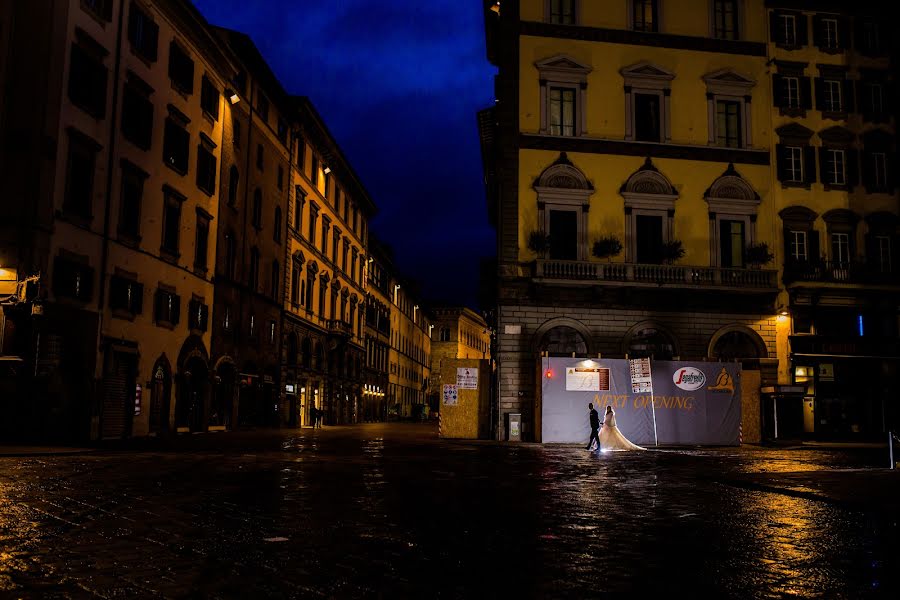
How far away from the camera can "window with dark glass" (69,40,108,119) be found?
2389 cm

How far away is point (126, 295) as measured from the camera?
27.1 meters

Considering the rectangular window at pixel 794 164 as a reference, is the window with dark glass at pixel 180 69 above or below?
above

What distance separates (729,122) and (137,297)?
24109 millimetres

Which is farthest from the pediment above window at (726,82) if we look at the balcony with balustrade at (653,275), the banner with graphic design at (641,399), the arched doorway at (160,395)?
the arched doorway at (160,395)

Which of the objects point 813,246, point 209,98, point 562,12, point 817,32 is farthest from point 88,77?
point 817,32

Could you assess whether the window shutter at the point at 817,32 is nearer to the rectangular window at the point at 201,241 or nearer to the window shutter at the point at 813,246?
the window shutter at the point at 813,246

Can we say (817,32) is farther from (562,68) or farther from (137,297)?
(137,297)

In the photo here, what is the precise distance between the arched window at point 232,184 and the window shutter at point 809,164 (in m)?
24.9

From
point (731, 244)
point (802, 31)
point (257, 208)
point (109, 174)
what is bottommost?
point (731, 244)

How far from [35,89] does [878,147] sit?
32.1 meters

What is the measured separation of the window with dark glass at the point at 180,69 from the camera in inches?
1214

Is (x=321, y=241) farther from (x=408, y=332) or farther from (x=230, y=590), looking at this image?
(x=230, y=590)

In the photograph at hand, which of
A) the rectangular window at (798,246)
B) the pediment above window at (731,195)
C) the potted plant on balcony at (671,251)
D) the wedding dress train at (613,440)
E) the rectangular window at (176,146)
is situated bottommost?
the wedding dress train at (613,440)

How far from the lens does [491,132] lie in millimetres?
42062
